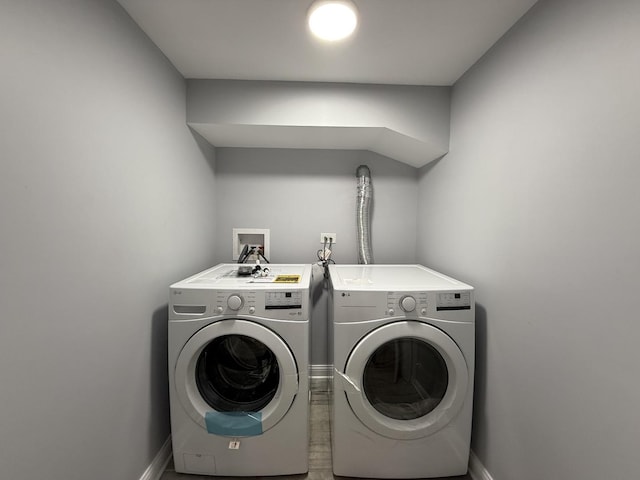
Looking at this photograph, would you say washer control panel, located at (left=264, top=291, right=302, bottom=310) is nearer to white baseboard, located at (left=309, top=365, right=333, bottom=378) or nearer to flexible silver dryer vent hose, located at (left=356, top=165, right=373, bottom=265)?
flexible silver dryer vent hose, located at (left=356, top=165, right=373, bottom=265)

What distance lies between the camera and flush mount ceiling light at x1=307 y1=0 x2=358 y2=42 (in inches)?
36.7

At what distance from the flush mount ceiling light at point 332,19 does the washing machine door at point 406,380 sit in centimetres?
124

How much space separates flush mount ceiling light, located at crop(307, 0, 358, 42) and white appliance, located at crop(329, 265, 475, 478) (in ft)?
3.50

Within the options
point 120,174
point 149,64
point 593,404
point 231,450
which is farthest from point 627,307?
point 149,64

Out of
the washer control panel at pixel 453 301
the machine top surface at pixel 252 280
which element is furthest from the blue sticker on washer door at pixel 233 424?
the washer control panel at pixel 453 301

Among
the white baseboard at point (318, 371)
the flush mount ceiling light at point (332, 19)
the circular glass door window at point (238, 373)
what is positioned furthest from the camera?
the white baseboard at point (318, 371)

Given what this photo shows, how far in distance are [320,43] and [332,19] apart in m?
0.21

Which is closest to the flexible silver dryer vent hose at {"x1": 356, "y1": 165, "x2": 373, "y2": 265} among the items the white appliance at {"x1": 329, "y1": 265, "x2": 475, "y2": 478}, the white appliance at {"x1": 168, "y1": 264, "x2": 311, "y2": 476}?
the white appliance at {"x1": 329, "y1": 265, "x2": 475, "y2": 478}

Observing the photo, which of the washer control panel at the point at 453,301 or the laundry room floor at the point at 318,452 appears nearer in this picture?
the washer control panel at the point at 453,301

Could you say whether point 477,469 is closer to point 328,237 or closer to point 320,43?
point 328,237

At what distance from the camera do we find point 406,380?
1245mm

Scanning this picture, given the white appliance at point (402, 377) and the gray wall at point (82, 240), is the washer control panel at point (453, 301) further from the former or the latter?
the gray wall at point (82, 240)

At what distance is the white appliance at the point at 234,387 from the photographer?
44.2 inches

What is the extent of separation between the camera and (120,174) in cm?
99
